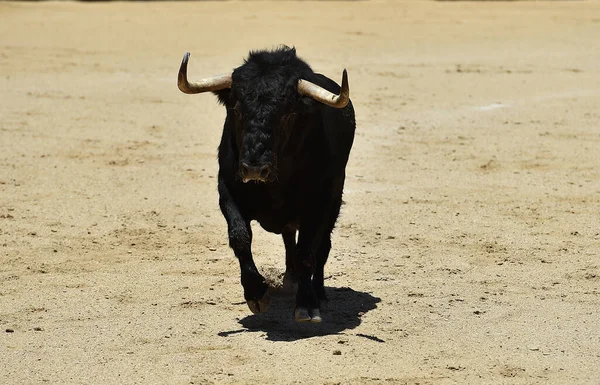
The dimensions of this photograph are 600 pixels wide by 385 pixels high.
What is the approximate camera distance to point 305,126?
7.45 m

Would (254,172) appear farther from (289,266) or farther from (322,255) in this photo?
(289,266)

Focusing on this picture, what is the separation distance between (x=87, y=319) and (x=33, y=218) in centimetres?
277

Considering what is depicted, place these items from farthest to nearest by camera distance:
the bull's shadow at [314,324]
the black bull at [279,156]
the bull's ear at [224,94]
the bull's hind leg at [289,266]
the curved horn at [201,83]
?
the bull's hind leg at [289,266] < the bull's ear at [224,94] < the curved horn at [201,83] < the bull's shadow at [314,324] < the black bull at [279,156]

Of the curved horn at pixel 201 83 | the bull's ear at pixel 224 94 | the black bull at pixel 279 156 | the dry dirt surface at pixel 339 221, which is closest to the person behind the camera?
the dry dirt surface at pixel 339 221

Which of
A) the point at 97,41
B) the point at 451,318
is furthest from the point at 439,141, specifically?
the point at 97,41

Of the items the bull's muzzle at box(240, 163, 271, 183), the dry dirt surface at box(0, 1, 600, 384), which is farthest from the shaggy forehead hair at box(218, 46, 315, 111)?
the dry dirt surface at box(0, 1, 600, 384)

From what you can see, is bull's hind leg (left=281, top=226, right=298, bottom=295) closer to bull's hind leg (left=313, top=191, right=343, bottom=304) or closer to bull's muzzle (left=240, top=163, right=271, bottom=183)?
bull's hind leg (left=313, top=191, right=343, bottom=304)

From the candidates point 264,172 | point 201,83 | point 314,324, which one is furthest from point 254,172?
point 314,324

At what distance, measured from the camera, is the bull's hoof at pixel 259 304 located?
7172mm

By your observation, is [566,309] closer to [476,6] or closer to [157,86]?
[157,86]

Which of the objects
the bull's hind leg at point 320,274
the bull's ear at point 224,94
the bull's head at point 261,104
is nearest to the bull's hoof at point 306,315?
the bull's hind leg at point 320,274

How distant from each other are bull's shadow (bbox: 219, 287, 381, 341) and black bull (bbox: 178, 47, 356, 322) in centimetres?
11

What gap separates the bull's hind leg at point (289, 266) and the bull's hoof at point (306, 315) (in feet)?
2.53

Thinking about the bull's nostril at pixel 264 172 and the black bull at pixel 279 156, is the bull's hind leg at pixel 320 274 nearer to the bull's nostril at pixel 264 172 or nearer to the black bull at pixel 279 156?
the black bull at pixel 279 156
